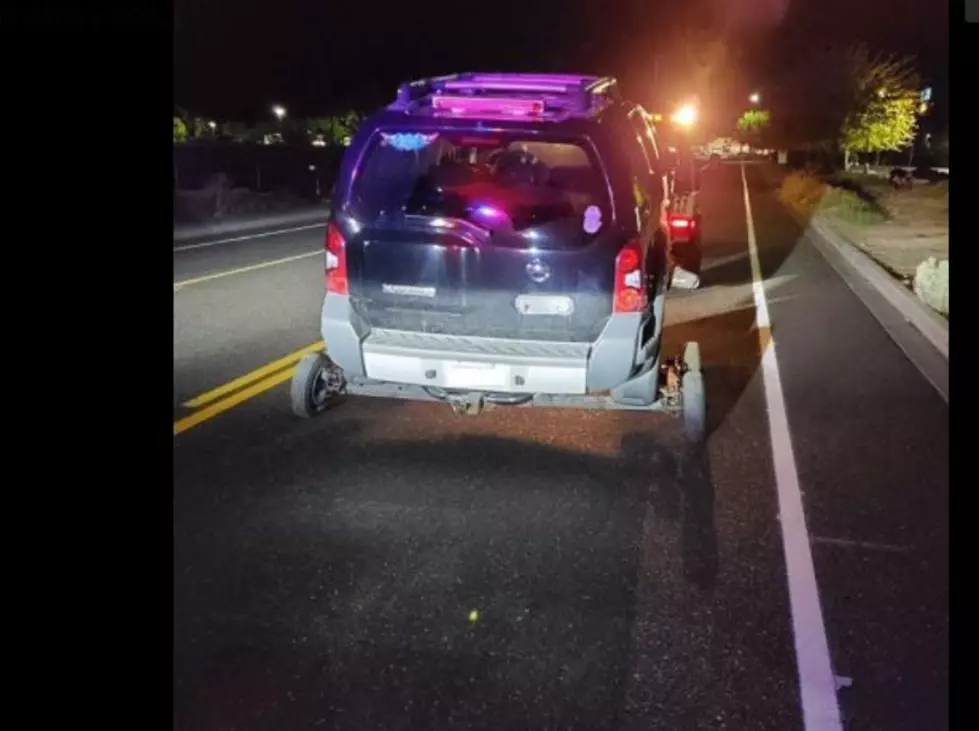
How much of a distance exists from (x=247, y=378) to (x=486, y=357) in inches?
122

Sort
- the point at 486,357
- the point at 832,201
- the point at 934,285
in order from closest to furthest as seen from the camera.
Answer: the point at 486,357 → the point at 934,285 → the point at 832,201

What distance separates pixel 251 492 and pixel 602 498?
1.94 m

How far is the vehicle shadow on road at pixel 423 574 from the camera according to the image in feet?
12.7

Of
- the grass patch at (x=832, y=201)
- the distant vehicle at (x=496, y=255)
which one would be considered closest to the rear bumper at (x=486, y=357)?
the distant vehicle at (x=496, y=255)

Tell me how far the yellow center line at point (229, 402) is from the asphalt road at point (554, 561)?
39 millimetres

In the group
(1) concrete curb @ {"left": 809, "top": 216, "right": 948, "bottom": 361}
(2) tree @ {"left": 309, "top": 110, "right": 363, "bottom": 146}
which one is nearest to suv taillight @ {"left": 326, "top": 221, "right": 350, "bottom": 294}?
(1) concrete curb @ {"left": 809, "top": 216, "right": 948, "bottom": 361}

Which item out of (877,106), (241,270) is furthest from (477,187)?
(877,106)

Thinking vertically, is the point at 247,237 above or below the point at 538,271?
above

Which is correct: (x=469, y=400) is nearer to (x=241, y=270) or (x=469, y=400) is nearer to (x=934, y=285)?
(x=934, y=285)

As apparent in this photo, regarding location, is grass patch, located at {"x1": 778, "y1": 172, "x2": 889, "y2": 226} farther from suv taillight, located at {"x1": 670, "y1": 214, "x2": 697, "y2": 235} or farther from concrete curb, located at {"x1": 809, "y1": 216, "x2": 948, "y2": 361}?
suv taillight, located at {"x1": 670, "y1": 214, "x2": 697, "y2": 235}
